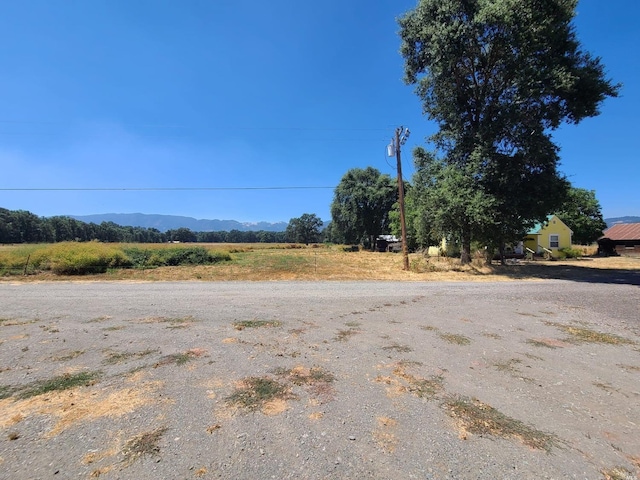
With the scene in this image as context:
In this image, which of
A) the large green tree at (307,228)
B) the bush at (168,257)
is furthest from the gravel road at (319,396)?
the large green tree at (307,228)

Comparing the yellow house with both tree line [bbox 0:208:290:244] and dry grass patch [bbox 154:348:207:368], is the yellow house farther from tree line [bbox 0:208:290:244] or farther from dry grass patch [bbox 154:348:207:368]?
tree line [bbox 0:208:290:244]

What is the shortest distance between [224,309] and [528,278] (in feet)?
49.1

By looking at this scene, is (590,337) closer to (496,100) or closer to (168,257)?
(496,100)

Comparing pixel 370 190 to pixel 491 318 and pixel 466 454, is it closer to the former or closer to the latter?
pixel 491 318

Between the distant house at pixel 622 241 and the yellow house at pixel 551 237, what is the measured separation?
7815 mm

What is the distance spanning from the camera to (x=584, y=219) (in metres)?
46.0

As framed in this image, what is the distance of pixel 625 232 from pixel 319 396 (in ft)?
170

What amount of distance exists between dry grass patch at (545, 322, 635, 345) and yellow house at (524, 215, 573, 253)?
30.9 m

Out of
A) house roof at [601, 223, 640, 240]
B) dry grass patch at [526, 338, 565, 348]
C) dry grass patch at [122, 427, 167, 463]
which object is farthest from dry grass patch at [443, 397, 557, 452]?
house roof at [601, 223, 640, 240]

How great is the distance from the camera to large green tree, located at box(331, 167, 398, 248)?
158 ft

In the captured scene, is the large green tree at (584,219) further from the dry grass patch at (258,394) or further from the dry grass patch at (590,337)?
the dry grass patch at (258,394)

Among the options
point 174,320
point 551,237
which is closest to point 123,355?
point 174,320

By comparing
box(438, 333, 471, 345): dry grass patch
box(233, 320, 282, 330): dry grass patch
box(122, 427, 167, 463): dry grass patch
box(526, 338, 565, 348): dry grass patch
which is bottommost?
box(122, 427, 167, 463): dry grass patch

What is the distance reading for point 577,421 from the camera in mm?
3199
